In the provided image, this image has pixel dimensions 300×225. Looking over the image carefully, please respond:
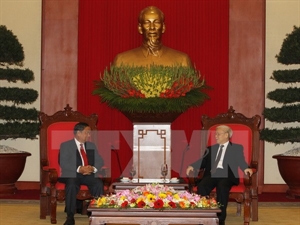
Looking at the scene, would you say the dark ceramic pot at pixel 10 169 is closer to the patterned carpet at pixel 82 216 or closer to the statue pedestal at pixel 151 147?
the patterned carpet at pixel 82 216

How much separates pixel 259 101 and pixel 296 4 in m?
1.39

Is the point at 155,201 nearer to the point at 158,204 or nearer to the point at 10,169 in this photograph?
the point at 158,204

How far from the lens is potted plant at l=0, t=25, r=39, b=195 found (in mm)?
8156

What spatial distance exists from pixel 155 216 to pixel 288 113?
380 cm

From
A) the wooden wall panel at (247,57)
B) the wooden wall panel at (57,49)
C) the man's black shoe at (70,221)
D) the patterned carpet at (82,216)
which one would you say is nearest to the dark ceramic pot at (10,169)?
the patterned carpet at (82,216)

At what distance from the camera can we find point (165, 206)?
4.88m

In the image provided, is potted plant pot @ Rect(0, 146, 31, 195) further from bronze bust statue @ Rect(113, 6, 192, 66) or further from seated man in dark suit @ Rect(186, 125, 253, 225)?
seated man in dark suit @ Rect(186, 125, 253, 225)

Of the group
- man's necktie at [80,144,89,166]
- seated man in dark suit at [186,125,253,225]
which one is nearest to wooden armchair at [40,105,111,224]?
man's necktie at [80,144,89,166]

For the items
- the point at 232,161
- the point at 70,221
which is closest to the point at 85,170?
the point at 70,221

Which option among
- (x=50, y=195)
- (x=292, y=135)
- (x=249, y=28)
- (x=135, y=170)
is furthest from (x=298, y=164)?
(x=50, y=195)

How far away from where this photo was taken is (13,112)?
27.3ft

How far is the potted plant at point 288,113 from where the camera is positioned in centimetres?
808

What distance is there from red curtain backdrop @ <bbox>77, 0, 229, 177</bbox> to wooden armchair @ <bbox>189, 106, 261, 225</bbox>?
153cm

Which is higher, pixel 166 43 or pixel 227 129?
pixel 166 43
